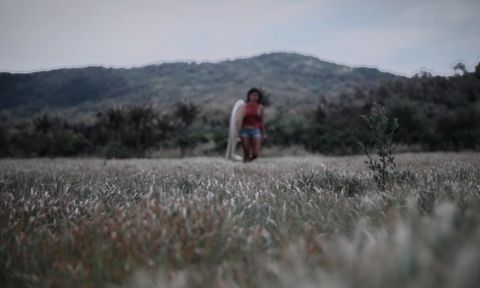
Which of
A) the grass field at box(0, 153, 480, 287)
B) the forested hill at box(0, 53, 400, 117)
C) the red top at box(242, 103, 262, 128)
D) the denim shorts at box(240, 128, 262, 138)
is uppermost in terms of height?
the forested hill at box(0, 53, 400, 117)

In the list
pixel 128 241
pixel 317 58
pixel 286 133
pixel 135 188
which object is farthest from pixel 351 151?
pixel 317 58

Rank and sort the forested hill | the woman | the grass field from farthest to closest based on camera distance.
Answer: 1. the forested hill
2. the woman
3. the grass field

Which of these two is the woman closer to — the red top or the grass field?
the red top

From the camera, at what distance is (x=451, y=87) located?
2647cm

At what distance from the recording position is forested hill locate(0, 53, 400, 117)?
62031mm

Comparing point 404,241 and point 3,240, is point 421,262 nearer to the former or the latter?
point 404,241

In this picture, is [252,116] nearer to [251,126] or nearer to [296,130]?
[251,126]

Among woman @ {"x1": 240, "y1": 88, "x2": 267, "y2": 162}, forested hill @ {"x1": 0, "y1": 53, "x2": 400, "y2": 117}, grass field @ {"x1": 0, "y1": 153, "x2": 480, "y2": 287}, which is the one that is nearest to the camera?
grass field @ {"x1": 0, "y1": 153, "x2": 480, "y2": 287}

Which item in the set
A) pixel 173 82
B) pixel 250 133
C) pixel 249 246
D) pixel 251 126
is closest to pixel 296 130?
pixel 250 133

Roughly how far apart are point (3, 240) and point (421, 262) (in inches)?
73.8

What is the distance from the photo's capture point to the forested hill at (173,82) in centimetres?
6203

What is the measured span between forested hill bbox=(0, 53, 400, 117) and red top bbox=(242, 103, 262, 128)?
39814 millimetres

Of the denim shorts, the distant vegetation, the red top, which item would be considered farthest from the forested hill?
the denim shorts

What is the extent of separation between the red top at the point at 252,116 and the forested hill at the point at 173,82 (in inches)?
1567
